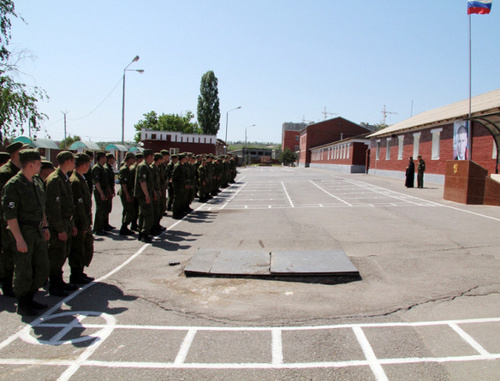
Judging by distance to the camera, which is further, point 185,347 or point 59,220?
point 59,220

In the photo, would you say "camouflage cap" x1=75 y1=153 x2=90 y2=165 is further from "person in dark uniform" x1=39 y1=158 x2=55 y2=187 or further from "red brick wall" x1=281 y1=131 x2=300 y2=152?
"red brick wall" x1=281 y1=131 x2=300 y2=152

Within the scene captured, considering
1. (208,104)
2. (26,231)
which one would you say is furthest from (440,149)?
(208,104)

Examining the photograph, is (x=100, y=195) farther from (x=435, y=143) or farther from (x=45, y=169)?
(x=435, y=143)

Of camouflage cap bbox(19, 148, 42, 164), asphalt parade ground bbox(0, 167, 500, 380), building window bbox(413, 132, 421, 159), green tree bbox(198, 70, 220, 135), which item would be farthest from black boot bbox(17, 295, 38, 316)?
green tree bbox(198, 70, 220, 135)

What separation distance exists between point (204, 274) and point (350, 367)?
341 cm

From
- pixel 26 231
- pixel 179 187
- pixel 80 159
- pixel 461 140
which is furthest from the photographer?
pixel 461 140

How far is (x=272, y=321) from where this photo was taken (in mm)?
4805

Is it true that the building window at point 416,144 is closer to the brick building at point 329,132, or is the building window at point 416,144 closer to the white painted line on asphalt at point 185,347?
the white painted line on asphalt at point 185,347

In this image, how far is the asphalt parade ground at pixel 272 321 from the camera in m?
3.71

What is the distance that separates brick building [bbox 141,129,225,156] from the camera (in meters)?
68.9

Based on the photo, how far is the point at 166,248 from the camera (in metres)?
8.86

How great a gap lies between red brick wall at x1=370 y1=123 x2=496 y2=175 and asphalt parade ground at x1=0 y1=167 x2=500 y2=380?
15.1 metres

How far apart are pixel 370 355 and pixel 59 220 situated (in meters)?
4.36

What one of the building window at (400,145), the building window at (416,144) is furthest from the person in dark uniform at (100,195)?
the building window at (400,145)
